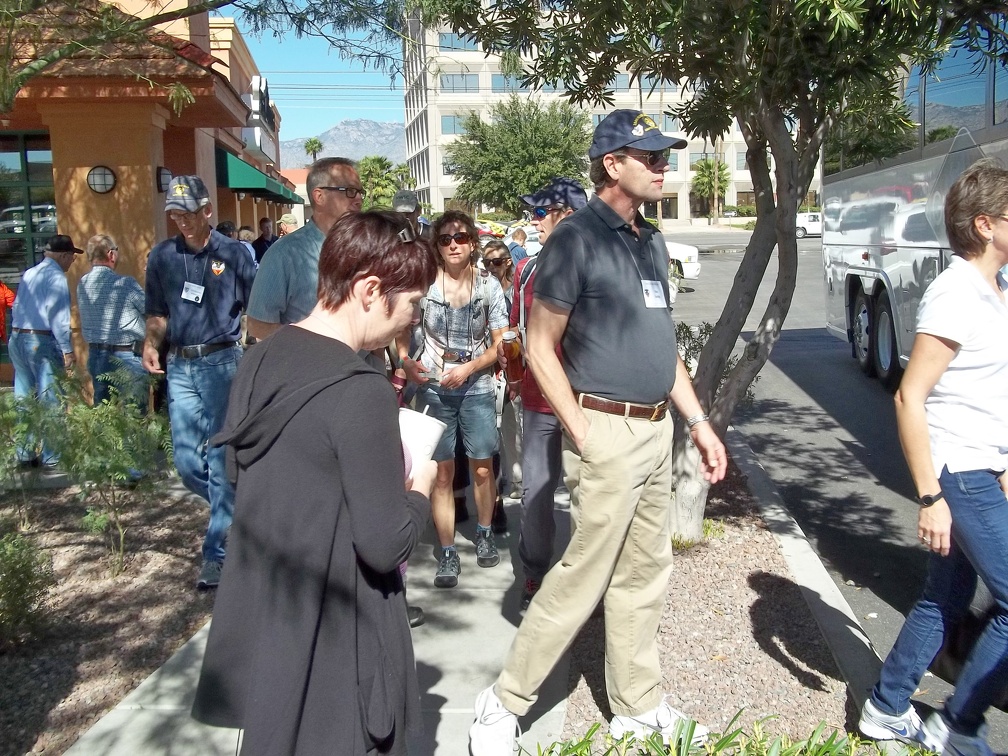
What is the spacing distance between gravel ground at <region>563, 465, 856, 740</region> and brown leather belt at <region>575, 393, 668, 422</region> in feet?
3.85

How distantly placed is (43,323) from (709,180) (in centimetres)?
7442

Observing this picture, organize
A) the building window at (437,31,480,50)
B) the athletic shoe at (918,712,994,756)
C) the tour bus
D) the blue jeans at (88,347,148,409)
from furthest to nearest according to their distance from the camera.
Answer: the tour bus → the blue jeans at (88,347,148,409) → the building window at (437,31,480,50) → the athletic shoe at (918,712,994,756)

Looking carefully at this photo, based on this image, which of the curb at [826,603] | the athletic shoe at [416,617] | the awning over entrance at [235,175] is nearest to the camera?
the curb at [826,603]

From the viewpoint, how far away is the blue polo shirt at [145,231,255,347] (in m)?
4.77

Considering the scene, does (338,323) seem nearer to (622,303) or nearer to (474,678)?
(622,303)

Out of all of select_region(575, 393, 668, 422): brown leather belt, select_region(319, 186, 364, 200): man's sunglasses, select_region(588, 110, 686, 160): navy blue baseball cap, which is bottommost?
select_region(575, 393, 668, 422): brown leather belt

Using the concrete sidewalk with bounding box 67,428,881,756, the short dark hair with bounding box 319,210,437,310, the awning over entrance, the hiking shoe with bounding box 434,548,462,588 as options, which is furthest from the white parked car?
the short dark hair with bounding box 319,210,437,310

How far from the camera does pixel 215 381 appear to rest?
479 centimetres

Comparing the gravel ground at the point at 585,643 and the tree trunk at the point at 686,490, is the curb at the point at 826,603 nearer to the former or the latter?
the gravel ground at the point at 585,643

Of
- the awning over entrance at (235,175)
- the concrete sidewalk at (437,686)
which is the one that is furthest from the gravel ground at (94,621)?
the awning over entrance at (235,175)

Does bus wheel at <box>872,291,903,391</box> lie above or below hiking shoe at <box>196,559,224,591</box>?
above

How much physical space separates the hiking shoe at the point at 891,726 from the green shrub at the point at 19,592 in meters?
3.30

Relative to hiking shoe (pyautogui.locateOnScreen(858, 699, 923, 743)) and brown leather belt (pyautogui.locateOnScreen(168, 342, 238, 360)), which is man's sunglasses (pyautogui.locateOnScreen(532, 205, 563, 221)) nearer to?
brown leather belt (pyautogui.locateOnScreen(168, 342, 238, 360))

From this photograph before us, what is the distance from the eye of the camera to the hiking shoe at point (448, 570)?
4.80 m
